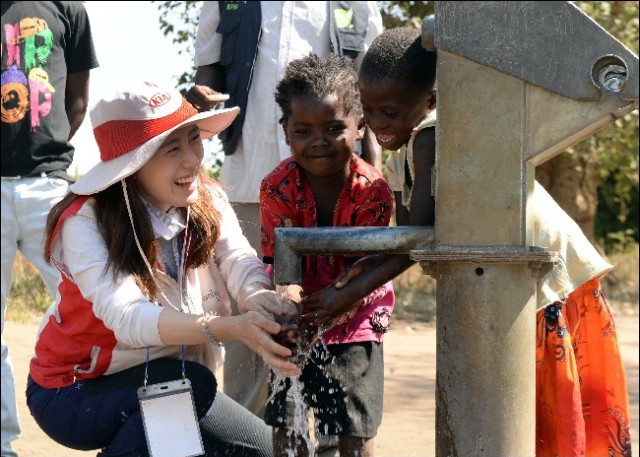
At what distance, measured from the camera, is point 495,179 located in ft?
5.72

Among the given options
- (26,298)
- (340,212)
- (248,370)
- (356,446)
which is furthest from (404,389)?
(26,298)

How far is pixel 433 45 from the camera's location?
177 centimetres

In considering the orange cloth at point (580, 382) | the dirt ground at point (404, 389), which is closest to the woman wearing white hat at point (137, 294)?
the orange cloth at point (580, 382)

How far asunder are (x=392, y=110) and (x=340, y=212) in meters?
0.39

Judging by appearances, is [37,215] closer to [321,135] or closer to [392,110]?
[321,135]

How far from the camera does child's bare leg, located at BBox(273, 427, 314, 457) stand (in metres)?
2.93

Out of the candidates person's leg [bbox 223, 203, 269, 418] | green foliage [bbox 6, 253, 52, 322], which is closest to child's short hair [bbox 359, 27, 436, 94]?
person's leg [bbox 223, 203, 269, 418]

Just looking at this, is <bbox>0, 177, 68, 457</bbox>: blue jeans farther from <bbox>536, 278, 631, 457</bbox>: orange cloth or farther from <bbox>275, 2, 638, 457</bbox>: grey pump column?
<bbox>275, 2, 638, 457</bbox>: grey pump column

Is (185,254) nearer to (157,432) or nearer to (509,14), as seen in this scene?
(157,432)

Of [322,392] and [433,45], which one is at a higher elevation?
[433,45]

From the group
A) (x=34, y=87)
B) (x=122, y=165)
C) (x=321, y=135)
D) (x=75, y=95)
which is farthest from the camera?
(x=75, y=95)

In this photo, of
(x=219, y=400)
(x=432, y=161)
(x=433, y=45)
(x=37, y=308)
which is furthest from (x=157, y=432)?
(x=37, y=308)

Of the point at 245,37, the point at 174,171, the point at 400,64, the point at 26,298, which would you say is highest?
the point at 245,37

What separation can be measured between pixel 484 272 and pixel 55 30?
2997 mm
